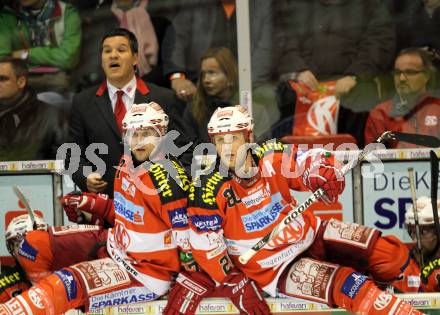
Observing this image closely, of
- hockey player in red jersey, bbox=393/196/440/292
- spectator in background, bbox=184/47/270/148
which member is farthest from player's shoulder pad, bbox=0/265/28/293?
hockey player in red jersey, bbox=393/196/440/292

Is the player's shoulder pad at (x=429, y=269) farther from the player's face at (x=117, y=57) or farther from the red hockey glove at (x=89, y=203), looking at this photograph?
the player's face at (x=117, y=57)

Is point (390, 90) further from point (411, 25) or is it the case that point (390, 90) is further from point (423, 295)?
point (423, 295)

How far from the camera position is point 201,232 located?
5.08 m

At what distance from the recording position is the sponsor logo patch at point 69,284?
5.18m

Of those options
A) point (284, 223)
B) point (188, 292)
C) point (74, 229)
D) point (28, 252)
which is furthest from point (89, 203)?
point (284, 223)

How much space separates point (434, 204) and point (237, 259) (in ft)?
3.55

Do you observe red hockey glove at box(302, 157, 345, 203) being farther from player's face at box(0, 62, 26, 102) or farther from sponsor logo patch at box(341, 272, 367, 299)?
player's face at box(0, 62, 26, 102)

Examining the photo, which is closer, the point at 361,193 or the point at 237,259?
the point at 237,259

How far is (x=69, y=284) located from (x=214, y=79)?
1985mm

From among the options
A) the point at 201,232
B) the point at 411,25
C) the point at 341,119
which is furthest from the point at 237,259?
the point at 411,25

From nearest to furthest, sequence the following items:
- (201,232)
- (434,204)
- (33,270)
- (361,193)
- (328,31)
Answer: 1. (201,232)
2. (434,204)
3. (33,270)
4. (361,193)
5. (328,31)

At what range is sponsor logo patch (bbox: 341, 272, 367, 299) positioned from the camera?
16.4 ft

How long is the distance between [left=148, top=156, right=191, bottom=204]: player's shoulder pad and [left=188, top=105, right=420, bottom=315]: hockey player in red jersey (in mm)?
70

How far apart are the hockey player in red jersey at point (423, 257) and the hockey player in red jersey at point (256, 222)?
0.68 meters
